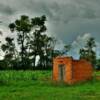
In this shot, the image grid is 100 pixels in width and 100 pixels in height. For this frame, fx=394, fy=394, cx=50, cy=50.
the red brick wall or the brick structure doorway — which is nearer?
the red brick wall

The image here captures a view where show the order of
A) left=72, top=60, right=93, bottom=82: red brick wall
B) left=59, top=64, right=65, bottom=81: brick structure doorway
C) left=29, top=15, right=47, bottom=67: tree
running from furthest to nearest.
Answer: left=29, top=15, right=47, bottom=67: tree, left=59, top=64, right=65, bottom=81: brick structure doorway, left=72, top=60, right=93, bottom=82: red brick wall

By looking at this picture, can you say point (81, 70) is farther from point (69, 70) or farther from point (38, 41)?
point (38, 41)

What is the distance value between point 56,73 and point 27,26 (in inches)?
1288

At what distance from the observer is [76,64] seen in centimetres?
4034

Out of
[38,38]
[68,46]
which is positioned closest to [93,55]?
[68,46]

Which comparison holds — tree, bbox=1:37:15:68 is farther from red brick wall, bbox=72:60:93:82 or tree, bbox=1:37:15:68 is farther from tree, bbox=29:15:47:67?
red brick wall, bbox=72:60:93:82

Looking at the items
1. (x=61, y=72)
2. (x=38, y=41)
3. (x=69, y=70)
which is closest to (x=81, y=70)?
(x=69, y=70)

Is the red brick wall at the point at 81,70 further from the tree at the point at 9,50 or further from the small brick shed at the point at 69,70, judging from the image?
the tree at the point at 9,50

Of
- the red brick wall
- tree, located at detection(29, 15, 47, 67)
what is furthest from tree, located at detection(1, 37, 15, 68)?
the red brick wall

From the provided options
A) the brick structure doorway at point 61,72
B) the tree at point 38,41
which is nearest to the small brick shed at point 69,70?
the brick structure doorway at point 61,72

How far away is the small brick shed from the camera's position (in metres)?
39.3

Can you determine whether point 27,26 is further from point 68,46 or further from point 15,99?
point 15,99

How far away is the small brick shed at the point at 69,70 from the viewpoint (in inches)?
1547

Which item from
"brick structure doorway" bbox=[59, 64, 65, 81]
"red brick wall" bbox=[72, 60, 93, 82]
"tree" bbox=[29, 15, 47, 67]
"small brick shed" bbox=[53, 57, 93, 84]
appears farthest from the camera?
"tree" bbox=[29, 15, 47, 67]
